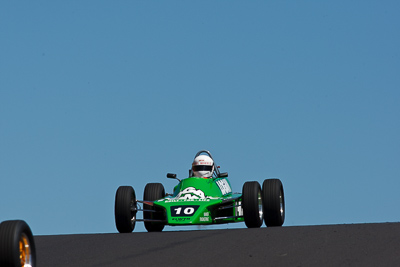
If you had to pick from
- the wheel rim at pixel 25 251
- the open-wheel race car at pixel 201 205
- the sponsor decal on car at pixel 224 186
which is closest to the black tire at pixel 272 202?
the open-wheel race car at pixel 201 205

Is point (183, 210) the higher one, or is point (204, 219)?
point (183, 210)

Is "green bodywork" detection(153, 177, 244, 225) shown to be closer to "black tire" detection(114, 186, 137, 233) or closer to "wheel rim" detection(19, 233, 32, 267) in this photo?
"black tire" detection(114, 186, 137, 233)

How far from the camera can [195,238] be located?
48.7ft

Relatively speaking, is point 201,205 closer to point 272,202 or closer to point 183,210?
point 183,210

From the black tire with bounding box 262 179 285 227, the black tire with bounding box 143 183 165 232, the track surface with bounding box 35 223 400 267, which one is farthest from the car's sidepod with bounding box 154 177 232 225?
the track surface with bounding box 35 223 400 267

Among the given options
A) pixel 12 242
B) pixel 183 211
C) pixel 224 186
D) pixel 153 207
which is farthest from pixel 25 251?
pixel 224 186

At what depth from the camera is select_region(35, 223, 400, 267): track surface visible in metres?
11.3

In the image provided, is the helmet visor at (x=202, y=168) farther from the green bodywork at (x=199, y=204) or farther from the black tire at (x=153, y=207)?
the black tire at (x=153, y=207)

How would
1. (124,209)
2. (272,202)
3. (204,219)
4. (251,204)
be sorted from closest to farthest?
(251,204), (204,219), (124,209), (272,202)

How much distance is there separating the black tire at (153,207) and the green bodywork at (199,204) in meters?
0.57

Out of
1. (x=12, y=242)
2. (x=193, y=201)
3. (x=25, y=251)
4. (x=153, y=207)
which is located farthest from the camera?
(x=153, y=207)

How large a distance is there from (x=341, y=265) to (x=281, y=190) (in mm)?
9787

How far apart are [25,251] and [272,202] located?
1045cm

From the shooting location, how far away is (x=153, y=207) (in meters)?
20.3
